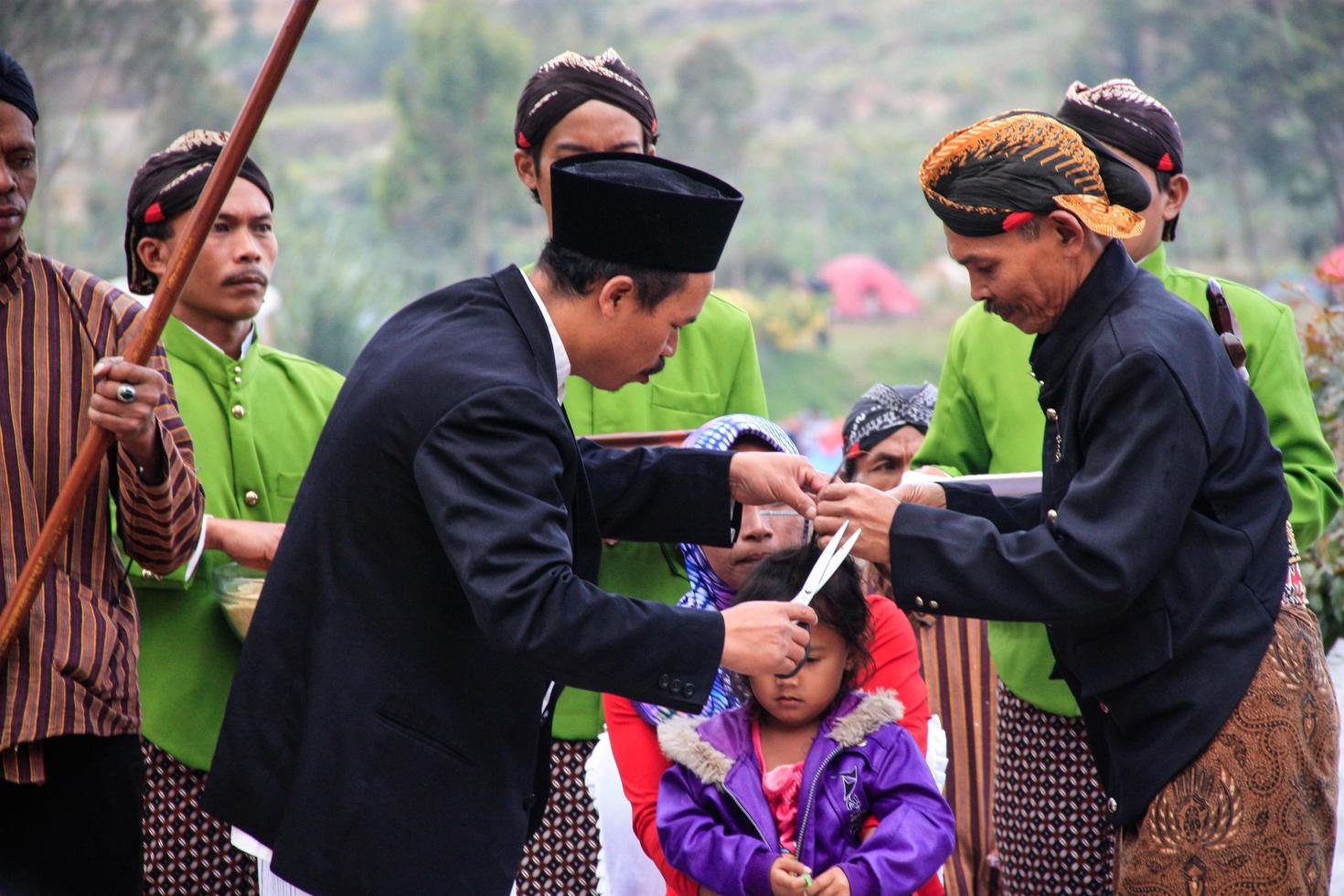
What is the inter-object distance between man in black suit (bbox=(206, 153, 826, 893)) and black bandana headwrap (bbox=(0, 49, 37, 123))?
0.76 metres

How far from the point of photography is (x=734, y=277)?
19078 millimetres


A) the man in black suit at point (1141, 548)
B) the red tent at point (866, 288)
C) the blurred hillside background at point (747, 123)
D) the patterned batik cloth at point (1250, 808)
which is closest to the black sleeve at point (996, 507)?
the man in black suit at point (1141, 548)

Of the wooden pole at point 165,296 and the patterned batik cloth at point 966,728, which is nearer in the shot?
the wooden pole at point 165,296

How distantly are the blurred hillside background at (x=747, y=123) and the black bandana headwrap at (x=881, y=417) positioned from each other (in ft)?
41.5

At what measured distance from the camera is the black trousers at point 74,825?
245 centimetres

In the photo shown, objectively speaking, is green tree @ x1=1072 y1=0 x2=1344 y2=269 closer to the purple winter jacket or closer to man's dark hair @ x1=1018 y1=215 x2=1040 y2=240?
the purple winter jacket

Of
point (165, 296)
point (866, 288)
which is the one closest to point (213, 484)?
point (165, 296)

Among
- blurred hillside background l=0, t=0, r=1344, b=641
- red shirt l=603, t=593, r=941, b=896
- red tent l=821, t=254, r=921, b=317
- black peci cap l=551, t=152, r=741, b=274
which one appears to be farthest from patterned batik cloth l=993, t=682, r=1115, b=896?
red tent l=821, t=254, r=921, b=317

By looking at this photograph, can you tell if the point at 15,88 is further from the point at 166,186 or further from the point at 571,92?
the point at 571,92

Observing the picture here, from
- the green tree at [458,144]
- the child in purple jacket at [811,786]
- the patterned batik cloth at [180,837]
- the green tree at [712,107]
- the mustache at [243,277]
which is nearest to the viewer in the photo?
the child in purple jacket at [811,786]

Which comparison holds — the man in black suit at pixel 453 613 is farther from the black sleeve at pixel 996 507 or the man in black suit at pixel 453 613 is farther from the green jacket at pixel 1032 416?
the green jacket at pixel 1032 416

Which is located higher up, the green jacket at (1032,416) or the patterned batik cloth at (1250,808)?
the green jacket at (1032,416)

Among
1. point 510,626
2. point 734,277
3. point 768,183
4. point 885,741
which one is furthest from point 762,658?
point 768,183

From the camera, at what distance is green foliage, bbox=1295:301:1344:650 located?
503 cm
